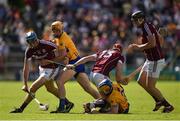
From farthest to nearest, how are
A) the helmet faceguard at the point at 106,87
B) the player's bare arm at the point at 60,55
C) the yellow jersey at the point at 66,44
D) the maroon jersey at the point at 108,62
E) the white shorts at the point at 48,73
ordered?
the yellow jersey at the point at 66,44 < the player's bare arm at the point at 60,55 < the white shorts at the point at 48,73 < the maroon jersey at the point at 108,62 < the helmet faceguard at the point at 106,87

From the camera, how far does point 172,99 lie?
2330 cm

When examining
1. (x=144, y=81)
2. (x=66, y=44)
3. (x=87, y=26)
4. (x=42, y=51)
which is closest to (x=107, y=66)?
(x=144, y=81)

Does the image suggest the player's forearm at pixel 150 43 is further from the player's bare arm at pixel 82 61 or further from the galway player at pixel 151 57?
the player's bare arm at pixel 82 61

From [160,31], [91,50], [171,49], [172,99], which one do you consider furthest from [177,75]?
[160,31]

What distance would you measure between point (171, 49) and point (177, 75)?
4.76 feet

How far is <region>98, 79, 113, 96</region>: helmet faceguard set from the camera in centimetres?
1773

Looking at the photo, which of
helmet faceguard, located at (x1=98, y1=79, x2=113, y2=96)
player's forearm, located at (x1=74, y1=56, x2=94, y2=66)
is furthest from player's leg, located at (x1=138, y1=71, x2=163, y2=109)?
player's forearm, located at (x1=74, y1=56, x2=94, y2=66)

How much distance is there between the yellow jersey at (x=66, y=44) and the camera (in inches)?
743

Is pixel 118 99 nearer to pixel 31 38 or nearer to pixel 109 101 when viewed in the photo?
pixel 109 101

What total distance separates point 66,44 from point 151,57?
6.75 feet

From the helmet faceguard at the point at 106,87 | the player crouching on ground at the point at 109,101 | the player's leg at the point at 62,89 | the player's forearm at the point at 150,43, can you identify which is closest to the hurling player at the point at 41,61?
the player's leg at the point at 62,89

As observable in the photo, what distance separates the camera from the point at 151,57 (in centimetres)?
1881

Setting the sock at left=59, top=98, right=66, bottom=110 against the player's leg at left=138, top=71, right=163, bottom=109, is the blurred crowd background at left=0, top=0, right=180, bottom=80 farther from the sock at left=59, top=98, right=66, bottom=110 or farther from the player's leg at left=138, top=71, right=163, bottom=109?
the sock at left=59, top=98, right=66, bottom=110

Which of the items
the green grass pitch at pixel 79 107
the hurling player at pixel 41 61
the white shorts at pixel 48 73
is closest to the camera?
the green grass pitch at pixel 79 107
